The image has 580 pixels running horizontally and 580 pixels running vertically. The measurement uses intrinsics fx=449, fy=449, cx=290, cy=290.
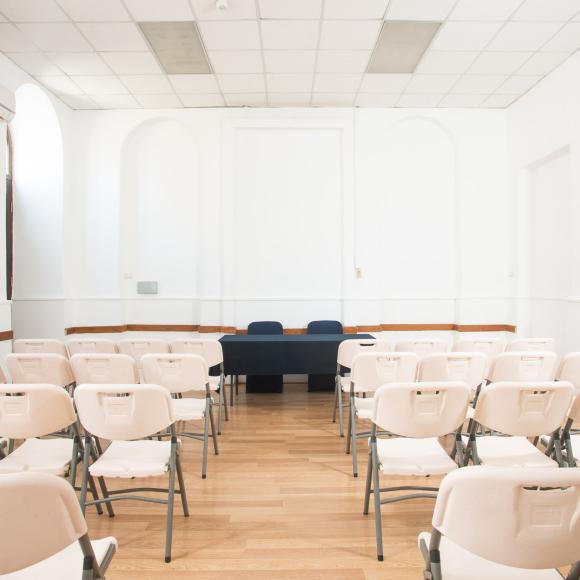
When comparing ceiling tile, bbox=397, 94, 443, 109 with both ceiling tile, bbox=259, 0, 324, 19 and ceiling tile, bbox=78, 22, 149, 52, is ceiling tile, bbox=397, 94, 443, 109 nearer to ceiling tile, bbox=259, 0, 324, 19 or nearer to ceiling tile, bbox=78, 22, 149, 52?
ceiling tile, bbox=259, 0, 324, 19

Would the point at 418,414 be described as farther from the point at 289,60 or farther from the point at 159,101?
the point at 159,101

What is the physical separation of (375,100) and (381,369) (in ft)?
13.8

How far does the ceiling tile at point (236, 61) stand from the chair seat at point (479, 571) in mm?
4860

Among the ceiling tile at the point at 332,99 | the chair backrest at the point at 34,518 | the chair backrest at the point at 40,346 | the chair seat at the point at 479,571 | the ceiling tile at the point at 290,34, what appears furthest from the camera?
the ceiling tile at the point at 332,99

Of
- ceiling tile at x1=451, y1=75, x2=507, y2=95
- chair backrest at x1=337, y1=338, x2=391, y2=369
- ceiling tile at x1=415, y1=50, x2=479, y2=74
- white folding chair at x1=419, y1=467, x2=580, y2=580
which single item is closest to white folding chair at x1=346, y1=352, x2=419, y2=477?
chair backrest at x1=337, y1=338, x2=391, y2=369

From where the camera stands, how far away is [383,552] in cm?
226

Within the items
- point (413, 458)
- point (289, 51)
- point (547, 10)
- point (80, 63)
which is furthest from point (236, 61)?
point (413, 458)

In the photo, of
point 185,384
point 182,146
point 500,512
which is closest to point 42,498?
point 500,512

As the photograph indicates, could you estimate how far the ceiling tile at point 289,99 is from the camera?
5.89m

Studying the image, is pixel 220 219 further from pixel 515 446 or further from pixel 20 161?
pixel 515 446

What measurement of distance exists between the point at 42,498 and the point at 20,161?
19.9ft

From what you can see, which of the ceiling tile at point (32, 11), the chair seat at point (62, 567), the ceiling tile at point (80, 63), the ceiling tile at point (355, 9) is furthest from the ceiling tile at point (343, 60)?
the chair seat at point (62, 567)

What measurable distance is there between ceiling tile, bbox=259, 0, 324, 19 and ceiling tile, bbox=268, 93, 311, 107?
5.56ft

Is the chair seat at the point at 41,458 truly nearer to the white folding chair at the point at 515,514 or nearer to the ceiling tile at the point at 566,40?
the white folding chair at the point at 515,514
